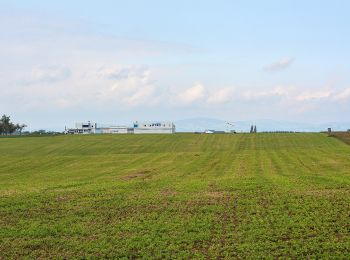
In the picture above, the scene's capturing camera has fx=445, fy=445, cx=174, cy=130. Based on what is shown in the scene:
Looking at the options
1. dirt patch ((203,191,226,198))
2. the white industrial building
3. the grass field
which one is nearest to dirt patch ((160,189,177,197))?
the grass field

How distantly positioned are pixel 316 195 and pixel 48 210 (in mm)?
12341

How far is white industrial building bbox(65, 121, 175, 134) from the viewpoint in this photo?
15038 centimetres

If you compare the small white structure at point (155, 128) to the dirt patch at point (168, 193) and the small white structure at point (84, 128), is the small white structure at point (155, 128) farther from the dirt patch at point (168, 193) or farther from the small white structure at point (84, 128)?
the dirt patch at point (168, 193)

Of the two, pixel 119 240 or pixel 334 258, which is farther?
pixel 119 240

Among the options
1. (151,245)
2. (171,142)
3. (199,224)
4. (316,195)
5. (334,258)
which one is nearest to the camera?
(334,258)

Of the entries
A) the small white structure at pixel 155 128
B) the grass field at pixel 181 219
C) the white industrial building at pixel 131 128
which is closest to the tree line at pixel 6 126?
the white industrial building at pixel 131 128

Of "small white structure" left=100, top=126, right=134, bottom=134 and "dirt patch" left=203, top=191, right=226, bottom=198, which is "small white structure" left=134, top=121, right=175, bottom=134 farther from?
"dirt patch" left=203, top=191, right=226, bottom=198

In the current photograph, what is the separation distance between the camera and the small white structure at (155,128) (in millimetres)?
149500

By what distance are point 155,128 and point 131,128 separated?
10.5m

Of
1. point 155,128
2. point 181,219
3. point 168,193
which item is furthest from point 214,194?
point 155,128

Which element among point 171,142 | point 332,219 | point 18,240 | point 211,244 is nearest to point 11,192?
point 18,240

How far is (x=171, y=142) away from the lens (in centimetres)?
8975

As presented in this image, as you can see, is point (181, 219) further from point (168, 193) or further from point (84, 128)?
point (84, 128)

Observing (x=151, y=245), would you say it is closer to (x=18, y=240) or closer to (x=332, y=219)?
(x=18, y=240)
